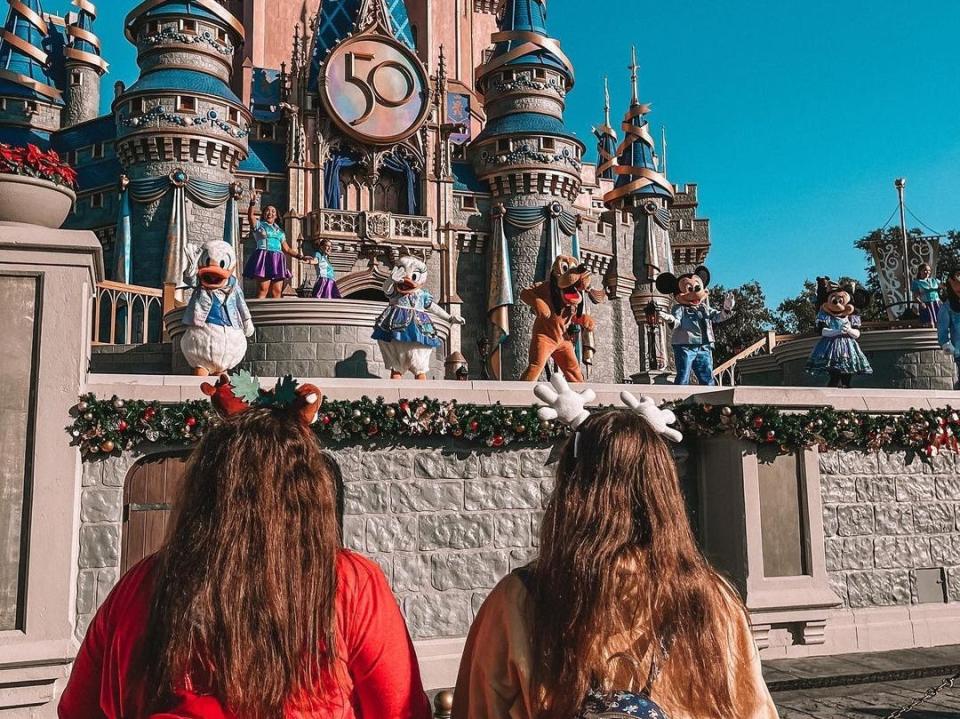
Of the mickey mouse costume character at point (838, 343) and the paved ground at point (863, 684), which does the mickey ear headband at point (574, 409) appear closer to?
the paved ground at point (863, 684)

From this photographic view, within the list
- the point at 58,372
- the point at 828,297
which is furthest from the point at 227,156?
the point at 58,372

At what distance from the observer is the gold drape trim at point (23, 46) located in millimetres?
24016

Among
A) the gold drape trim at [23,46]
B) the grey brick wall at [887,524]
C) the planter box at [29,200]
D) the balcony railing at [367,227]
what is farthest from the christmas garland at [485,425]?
the gold drape trim at [23,46]

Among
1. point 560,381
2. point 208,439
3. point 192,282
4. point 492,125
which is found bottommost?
point 208,439

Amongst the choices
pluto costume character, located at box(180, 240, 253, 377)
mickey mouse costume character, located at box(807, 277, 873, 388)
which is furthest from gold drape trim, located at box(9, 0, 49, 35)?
mickey mouse costume character, located at box(807, 277, 873, 388)

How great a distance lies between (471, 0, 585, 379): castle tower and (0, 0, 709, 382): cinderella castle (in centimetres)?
6

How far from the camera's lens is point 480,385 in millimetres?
6637

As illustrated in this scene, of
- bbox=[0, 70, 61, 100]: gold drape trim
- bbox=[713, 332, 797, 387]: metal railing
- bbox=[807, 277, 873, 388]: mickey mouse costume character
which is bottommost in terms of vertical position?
bbox=[807, 277, 873, 388]: mickey mouse costume character

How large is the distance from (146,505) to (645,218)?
24.2 meters

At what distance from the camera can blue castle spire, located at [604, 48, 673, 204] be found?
29.0 metres

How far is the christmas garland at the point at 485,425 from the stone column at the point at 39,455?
230mm

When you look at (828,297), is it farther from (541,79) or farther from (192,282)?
(541,79)

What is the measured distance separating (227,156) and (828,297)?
15641 millimetres

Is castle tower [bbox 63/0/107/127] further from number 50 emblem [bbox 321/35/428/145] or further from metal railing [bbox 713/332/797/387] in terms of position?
metal railing [bbox 713/332/797/387]
